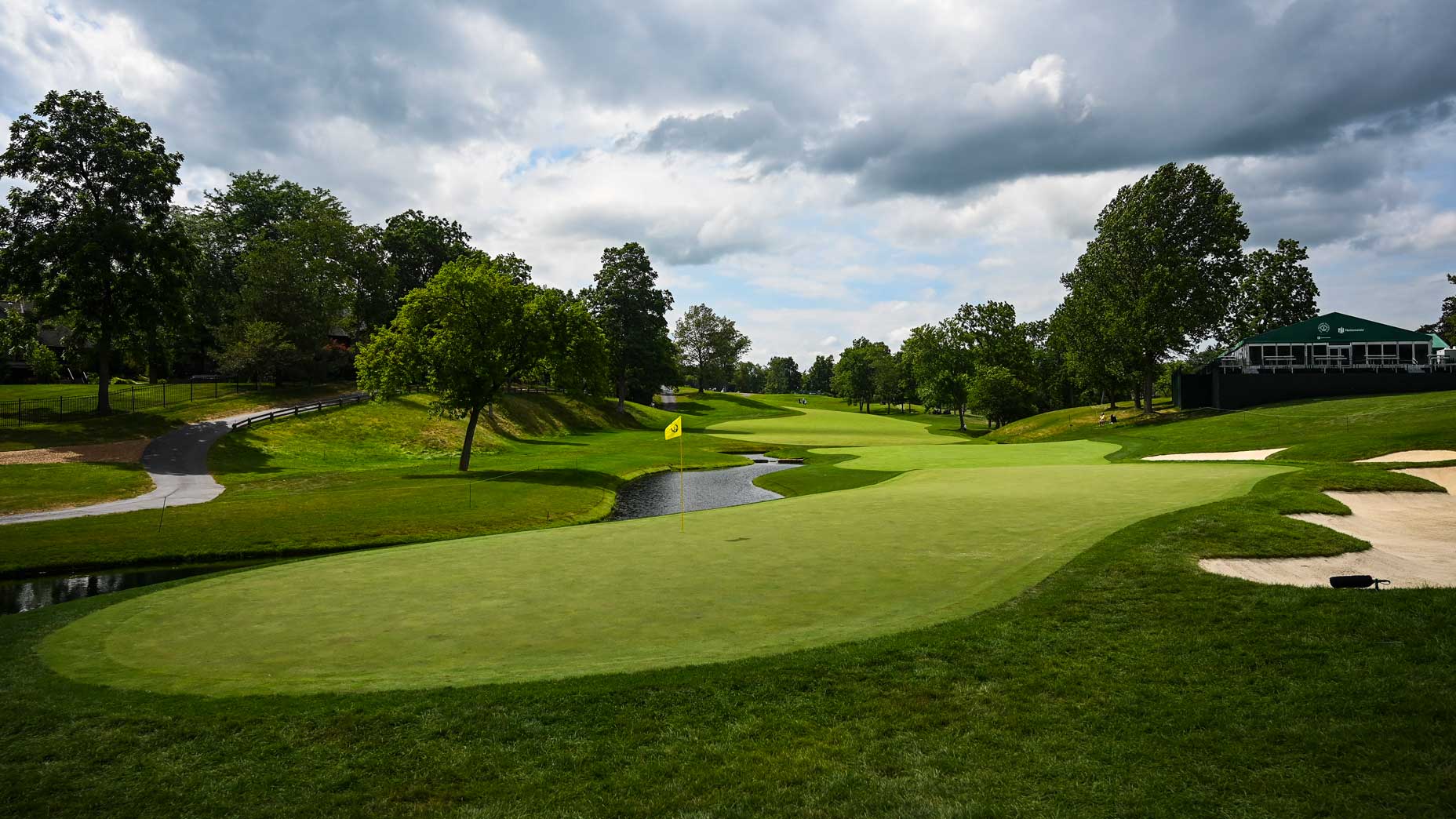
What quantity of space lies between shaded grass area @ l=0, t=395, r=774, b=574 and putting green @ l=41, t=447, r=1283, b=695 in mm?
5584

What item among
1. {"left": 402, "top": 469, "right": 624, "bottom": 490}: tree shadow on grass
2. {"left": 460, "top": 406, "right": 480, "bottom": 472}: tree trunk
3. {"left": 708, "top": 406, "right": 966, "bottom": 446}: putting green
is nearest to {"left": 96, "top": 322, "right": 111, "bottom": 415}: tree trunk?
{"left": 460, "top": 406, "right": 480, "bottom": 472}: tree trunk

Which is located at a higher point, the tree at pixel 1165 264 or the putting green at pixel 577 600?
the tree at pixel 1165 264

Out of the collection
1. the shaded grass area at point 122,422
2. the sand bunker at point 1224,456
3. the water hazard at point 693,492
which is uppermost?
the shaded grass area at point 122,422

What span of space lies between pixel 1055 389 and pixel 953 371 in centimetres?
1666

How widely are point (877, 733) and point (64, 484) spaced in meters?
35.2

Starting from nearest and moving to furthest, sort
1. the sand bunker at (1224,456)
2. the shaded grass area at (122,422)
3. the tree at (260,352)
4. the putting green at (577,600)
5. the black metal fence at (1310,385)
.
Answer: the putting green at (577,600)
the sand bunker at (1224,456)
the shaded grass area at (122,422)
the black metal fence at (1310,385)
the tree at (260,352)

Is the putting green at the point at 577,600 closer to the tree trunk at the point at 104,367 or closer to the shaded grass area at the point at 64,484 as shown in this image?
the shaded grass area at the point at 64,484

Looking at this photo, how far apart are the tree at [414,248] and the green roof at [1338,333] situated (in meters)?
72.8

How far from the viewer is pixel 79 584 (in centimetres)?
1644

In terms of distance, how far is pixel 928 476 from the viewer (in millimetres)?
30297

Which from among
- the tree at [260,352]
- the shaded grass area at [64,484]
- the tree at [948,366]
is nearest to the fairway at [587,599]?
the shaded grass area at [64,484]

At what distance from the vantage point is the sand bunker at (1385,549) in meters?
11.4

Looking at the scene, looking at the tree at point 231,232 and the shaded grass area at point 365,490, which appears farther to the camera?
the tree at point 231,232

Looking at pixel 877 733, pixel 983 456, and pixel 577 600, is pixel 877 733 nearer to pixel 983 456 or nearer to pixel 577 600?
pixel 577 600
